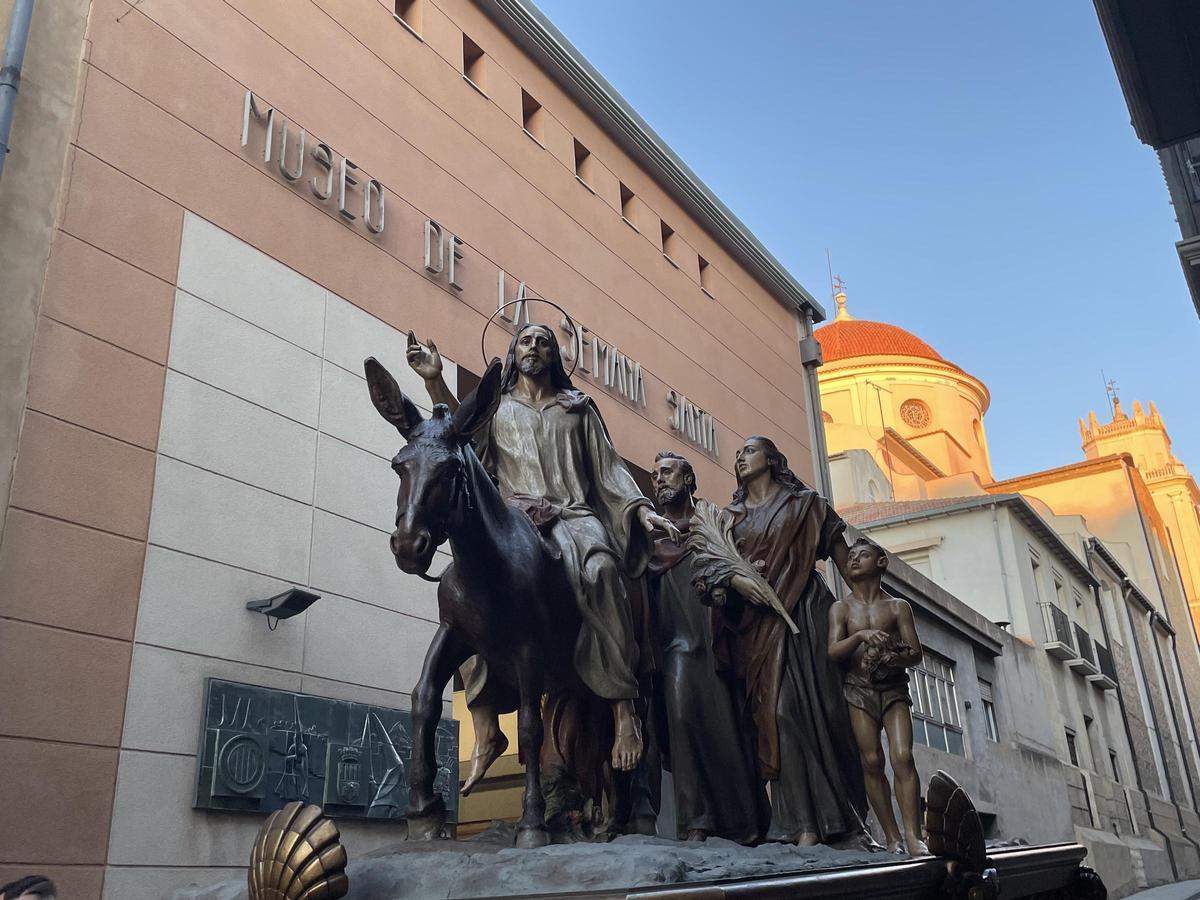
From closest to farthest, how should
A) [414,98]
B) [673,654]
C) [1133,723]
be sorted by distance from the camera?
[673,654] → [414,98] → [1133,723]

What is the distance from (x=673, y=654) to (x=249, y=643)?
5177 mm

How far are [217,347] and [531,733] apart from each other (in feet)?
21.4

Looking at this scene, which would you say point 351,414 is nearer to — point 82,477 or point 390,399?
point 82,477

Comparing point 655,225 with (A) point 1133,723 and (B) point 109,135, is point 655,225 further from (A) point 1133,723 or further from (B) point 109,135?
(A) point 1133,723

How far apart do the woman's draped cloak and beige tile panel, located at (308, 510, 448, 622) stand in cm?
561

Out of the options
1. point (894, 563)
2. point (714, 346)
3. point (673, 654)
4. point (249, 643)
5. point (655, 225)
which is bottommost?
point (673, 654)

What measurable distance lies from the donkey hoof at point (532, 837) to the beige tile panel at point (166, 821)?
5.07 metres

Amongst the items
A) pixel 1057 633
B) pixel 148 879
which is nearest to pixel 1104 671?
pixel 1057 633

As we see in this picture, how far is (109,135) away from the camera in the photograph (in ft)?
29.4

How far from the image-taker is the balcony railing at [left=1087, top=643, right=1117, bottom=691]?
92.7ft

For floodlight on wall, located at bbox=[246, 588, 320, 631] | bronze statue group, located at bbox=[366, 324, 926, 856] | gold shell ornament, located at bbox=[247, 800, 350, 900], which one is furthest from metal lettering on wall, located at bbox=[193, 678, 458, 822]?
gold shell ornament, located at bbox=[247, 800, 350, 900]

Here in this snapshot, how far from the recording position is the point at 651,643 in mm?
4723

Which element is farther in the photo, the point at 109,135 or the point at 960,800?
the point at 109,135

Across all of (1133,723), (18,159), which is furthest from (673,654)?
(1133,723)
